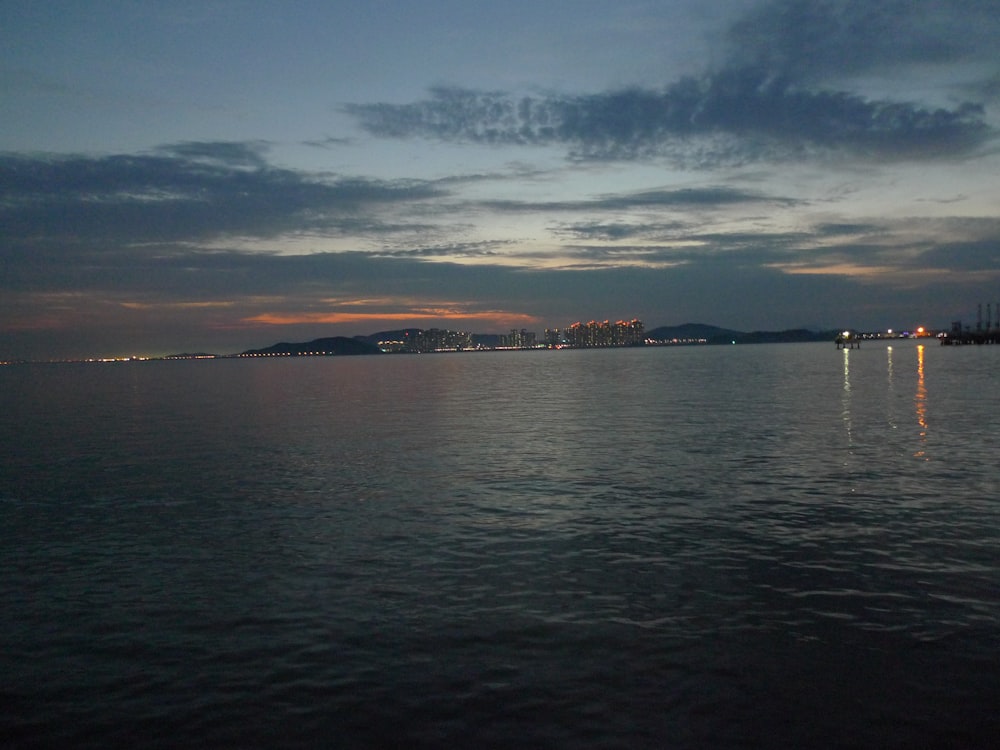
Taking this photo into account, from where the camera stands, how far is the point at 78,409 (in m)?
75.1

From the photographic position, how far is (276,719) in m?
11.6

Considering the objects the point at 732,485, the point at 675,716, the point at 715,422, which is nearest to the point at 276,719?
the point at 675,716

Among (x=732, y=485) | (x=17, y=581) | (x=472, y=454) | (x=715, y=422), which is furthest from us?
(x=715, y=422)

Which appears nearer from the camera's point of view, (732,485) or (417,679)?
(417,679)

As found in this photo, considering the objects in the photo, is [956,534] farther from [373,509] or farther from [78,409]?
[78,409]

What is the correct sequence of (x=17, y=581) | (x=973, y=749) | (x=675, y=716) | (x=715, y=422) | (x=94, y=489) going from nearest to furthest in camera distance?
(x=973, y=749) → (x=675, y=716) → (x=17, y=581) → (x=94, y=489) → (x=715, y=422)

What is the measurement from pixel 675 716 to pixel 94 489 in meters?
26.8

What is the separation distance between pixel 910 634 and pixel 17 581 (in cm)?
1997

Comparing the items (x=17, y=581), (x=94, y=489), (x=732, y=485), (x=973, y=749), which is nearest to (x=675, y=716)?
(x=973, y=749)

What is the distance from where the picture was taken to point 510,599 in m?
16.5

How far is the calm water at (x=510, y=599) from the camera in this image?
1155 centimetres

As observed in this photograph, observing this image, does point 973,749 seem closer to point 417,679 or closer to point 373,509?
point 417,679

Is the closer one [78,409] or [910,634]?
[910,634]

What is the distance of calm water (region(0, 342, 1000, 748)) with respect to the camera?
1155cm
